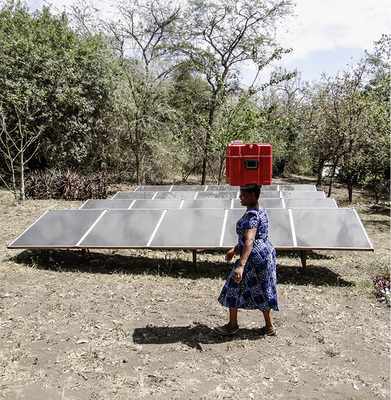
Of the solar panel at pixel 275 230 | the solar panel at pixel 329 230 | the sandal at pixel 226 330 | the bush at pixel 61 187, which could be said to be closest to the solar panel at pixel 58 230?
the solar panel at pixel 275 230

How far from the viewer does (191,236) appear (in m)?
7.00

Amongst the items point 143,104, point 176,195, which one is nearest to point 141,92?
point 143,104

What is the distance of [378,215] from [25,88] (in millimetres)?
15515

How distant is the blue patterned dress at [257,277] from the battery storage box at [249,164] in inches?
14.9

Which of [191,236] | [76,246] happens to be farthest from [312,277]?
[76,246]

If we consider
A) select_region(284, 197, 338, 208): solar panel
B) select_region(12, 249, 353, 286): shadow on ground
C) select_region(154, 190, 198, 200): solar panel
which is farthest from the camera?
select_region(154, 190, 198, 200): solar panel

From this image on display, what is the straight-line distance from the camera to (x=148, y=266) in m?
7.61

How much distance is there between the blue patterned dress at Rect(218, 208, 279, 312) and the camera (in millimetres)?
4273

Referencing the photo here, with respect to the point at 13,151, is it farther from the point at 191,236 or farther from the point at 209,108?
the point at 191,236

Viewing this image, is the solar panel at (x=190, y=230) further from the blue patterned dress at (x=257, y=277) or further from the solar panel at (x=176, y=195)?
the solar panel at (x=176, y=195)

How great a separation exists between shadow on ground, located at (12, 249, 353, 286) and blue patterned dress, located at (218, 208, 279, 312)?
254cm

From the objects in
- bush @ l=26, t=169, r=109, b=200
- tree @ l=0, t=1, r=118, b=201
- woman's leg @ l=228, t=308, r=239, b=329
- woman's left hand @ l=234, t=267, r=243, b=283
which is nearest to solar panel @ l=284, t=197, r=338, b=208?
woman's leg @ l=228, t=308, r=239, b=329

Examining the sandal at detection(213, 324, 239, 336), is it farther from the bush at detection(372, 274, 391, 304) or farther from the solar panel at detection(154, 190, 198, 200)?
the solar panel at detection(154, 190, 198, 200)

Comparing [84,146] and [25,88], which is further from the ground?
[25,88]
